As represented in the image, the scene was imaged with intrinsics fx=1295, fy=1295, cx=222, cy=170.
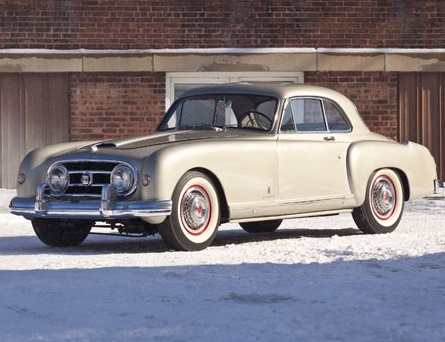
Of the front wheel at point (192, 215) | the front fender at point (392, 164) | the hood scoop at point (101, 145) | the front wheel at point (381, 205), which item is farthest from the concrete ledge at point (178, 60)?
the front wheel at point (192, 215)

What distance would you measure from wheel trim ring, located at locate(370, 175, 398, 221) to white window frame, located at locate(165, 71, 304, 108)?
8094 millimetres

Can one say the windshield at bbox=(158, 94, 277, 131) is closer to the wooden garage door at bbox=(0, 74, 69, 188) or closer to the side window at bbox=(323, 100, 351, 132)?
the side window at bbox=(323, 100, 351, 132)

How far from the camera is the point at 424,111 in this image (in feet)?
67.4

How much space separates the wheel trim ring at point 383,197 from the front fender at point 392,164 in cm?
16

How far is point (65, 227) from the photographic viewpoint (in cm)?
1106

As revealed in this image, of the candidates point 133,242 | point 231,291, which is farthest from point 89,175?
point 231,291

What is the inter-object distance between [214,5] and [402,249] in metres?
10.4

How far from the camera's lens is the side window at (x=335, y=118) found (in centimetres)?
1193

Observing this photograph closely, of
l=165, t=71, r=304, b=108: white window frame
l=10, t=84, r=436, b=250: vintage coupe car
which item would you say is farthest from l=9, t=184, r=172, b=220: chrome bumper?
l=165, t=71, r=304, b=108: white window frame

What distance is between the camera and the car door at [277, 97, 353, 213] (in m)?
11.2

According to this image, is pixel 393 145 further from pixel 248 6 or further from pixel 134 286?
pixel 248 6

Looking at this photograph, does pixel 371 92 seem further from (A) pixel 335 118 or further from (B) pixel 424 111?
(A) pixel 335 118

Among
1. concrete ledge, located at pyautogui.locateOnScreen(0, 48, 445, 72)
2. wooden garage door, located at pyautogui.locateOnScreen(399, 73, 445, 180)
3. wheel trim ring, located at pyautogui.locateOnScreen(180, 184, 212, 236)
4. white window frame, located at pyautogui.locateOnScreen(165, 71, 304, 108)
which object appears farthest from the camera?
wooden garage door, located at pyautogui.locateOnScreen(399, 73, 445, 180)

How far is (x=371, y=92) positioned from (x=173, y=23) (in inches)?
129
